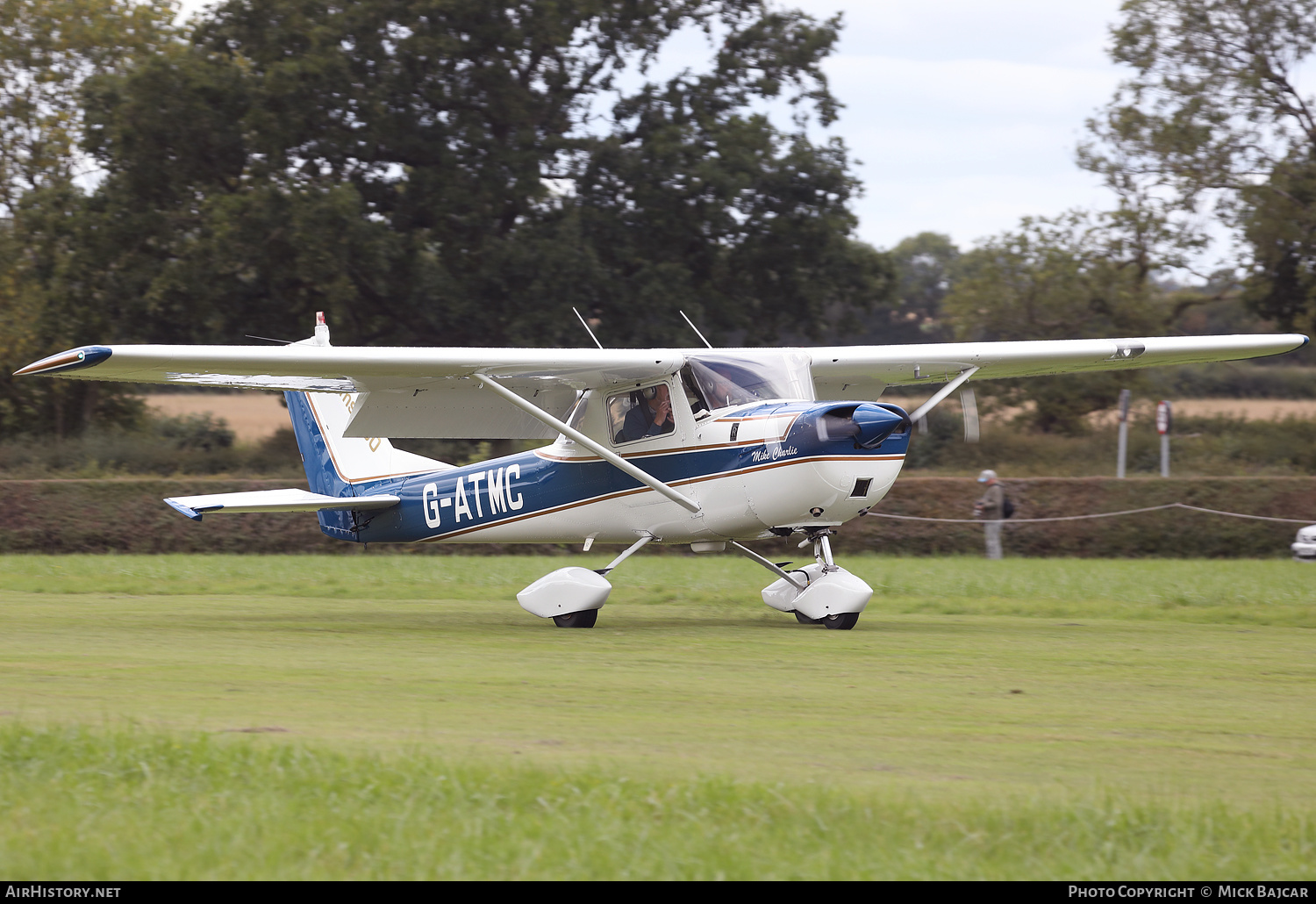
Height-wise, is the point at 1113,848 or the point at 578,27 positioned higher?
the point at 578,27

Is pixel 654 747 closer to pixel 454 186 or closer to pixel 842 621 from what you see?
pixel 842 621

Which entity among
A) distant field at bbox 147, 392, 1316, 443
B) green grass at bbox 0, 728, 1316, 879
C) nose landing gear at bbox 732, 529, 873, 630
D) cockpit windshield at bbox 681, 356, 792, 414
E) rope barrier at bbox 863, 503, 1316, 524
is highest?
cockpit windshield at bbox 681, 356, 792, 414

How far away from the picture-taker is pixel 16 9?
1548 inches

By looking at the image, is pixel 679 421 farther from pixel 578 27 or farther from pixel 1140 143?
pixel 1140 143

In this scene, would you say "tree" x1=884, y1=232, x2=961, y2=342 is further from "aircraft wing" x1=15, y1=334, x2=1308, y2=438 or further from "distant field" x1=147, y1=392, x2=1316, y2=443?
"aircraft wing" x1=15, y1=334, x2=1308, y2=438

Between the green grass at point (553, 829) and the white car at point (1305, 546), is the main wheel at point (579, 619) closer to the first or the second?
the green grass at point (553, 829)

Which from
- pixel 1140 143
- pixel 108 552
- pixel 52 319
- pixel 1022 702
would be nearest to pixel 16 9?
pixel 52 319

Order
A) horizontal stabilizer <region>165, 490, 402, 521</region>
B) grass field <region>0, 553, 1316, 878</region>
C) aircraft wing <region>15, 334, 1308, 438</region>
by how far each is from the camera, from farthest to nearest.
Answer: horizontal stabilizer <region>165, 490, 402, 521</region>, aircraft wing <region>15, 334, 1308, 438</region>, grass field <region>0, 553, 1316, 878</region>

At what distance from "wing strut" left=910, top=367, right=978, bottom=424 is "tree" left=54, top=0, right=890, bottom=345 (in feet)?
69.6

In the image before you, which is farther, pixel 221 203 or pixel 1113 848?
pixel 221 203

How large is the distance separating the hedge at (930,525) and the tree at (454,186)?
35.2ft

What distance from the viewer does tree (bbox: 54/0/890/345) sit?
34469mm

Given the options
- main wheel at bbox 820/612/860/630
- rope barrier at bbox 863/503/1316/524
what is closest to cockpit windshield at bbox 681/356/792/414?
main wheel at bbox 820/612/860/630

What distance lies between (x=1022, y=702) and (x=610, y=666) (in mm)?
2936
